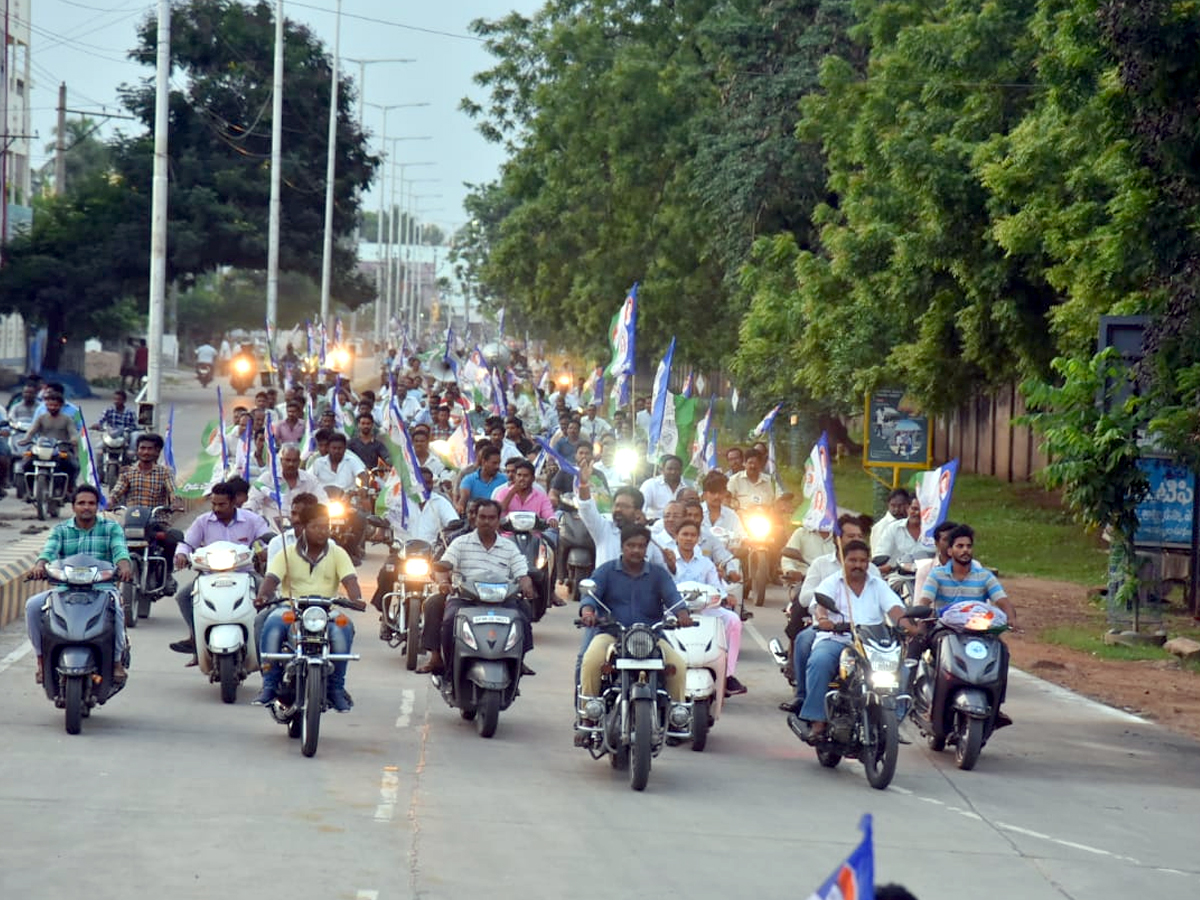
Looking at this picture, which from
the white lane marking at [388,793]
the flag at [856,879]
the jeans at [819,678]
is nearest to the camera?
the flag at [856,879]

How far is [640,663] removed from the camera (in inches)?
420

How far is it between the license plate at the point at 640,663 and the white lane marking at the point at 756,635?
Result: 6.46 meters

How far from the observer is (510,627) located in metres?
11.8

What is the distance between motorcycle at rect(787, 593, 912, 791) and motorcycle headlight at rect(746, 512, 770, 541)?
8.02 metres

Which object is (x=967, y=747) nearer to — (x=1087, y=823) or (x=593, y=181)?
(x=1087, y=823)

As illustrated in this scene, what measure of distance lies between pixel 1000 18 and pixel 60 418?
12.9m

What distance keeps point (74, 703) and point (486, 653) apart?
240cm

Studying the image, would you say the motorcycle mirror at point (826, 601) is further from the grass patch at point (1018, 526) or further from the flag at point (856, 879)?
the grass patch at point (1018, 526)

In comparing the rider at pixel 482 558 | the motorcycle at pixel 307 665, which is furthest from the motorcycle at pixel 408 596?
the motorcycle at pixel 307 665

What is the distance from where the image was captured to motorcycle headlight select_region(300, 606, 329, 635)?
36.1 ft

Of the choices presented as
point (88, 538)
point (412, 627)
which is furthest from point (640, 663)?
point (412, 627)

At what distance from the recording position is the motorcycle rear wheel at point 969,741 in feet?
38.5

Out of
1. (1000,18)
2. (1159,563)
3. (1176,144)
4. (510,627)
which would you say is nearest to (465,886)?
(510,627)

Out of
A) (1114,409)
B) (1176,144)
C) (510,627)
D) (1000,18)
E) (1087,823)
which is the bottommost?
(1087,823)
